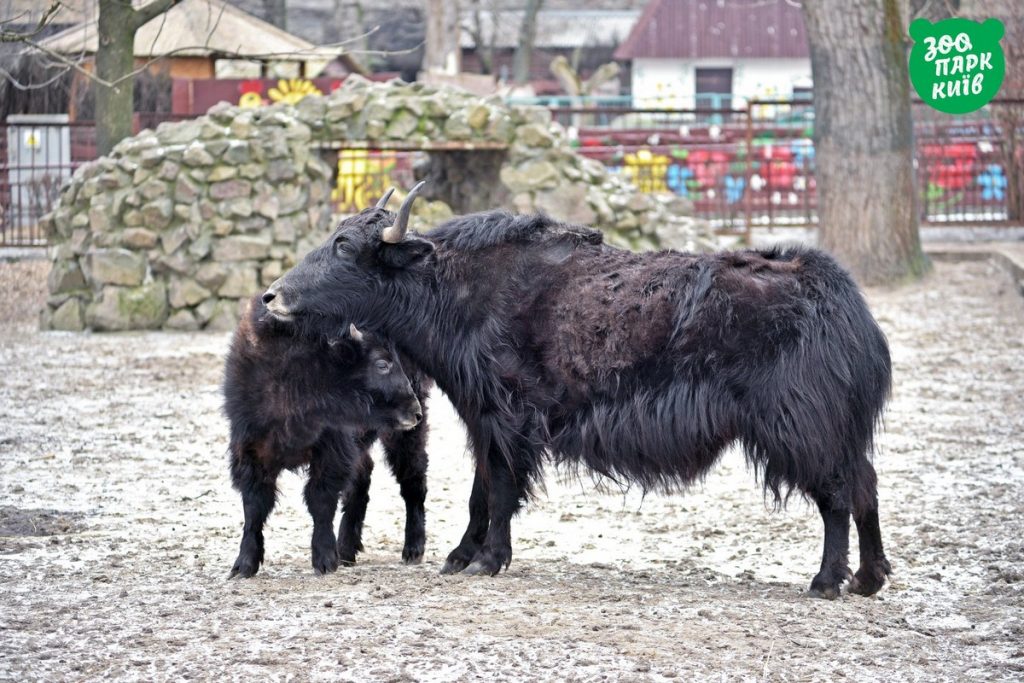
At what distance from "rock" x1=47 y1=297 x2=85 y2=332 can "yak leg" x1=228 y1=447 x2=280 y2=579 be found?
24.7ft

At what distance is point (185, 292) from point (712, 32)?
1249 inches

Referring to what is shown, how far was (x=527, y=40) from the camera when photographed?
41.5m

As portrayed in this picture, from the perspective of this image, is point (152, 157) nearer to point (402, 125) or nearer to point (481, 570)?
point (402, 125)

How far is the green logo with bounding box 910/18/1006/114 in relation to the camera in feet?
28.2

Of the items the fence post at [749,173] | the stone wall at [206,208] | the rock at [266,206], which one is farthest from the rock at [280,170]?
the fence post at [749,173]

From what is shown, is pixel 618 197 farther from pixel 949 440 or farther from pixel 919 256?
pixel 949 440

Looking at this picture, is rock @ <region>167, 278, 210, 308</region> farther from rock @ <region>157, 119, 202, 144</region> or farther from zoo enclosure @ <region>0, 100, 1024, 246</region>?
zoo enclosure @ <region>0, 100, 1024, 246</region>

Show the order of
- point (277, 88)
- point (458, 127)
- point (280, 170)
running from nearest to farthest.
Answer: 1. point (280, 170)
2. point (458, 127)
3. point (277, 88)

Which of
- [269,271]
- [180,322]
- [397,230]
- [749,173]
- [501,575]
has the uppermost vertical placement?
[749,173]

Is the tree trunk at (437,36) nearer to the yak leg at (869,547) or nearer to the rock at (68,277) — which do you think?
the rock at (68,277)

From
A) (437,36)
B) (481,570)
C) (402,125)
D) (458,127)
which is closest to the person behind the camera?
(481,570)

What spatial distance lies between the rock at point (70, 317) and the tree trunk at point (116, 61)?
1.93 metres

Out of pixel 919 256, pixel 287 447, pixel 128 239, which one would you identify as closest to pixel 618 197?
pixel 919 256

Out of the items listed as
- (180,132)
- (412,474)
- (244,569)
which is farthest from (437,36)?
(244,569)
